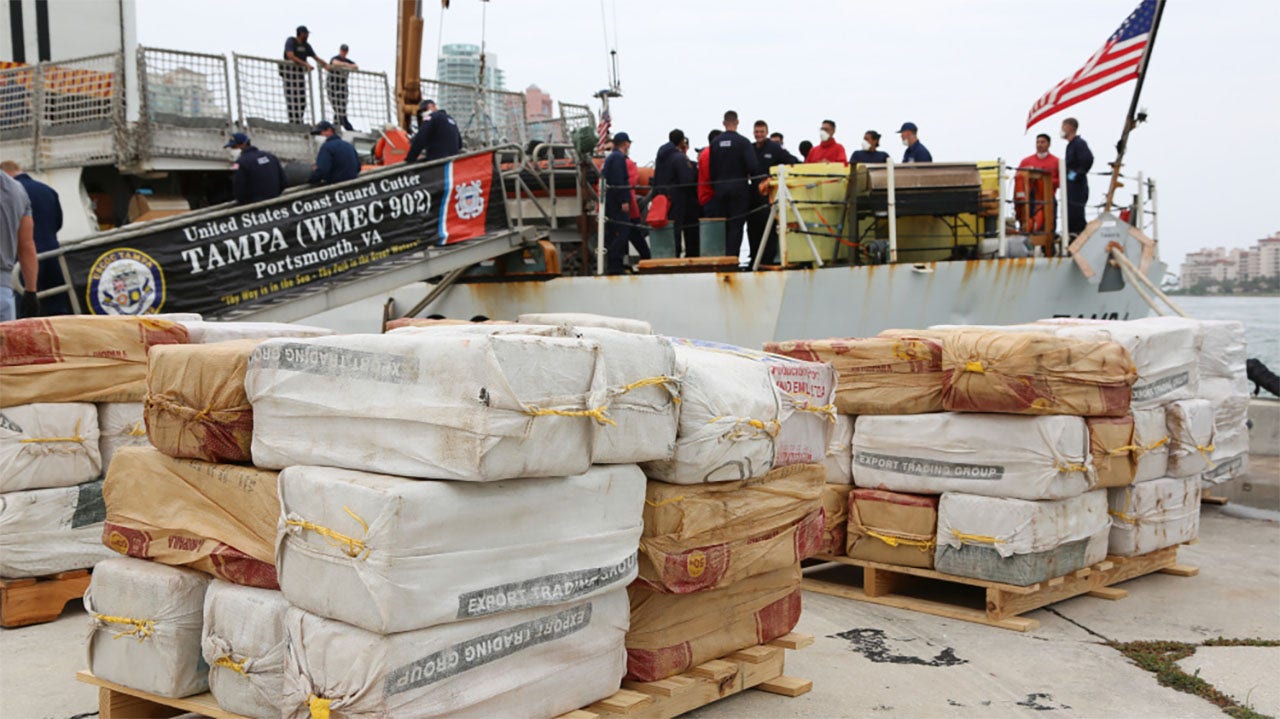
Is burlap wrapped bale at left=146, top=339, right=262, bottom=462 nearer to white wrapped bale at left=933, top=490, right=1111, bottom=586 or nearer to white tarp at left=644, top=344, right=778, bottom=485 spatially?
white tarp at left=644, top=344, right=778, bottom=485

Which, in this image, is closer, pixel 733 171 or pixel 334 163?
pixel 334 163

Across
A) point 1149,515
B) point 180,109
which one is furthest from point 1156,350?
point 180,109

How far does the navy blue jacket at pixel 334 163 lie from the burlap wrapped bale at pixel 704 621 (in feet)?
26.0

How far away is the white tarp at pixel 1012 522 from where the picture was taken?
229 inches

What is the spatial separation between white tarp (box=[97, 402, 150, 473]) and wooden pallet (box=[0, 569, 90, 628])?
57 centimetres

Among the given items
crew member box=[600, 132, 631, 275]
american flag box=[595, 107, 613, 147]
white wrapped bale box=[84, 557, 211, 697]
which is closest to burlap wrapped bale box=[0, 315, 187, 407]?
white wrapped bale box=[84, 557, 211, 697]

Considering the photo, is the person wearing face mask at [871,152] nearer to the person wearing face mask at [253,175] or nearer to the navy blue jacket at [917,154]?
the navy blue jacket at [917,154]

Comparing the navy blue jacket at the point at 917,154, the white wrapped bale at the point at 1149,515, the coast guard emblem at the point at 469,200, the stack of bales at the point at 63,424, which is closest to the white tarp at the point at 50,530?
the stack of bales at the point at 63,424

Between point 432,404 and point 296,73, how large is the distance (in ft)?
40.6

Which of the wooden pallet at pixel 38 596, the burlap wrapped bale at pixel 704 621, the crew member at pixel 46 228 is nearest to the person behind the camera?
the burlap wrapped bale at pixel 704 621

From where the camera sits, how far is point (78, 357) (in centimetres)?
559

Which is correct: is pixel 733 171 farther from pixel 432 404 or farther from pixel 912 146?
pixel 432 404

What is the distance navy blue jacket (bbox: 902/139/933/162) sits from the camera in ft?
42.0

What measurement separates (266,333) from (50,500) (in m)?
1.30
